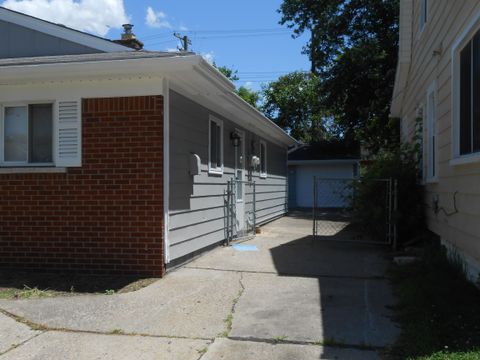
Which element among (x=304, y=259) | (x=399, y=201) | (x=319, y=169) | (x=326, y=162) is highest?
(x=326, y=162)

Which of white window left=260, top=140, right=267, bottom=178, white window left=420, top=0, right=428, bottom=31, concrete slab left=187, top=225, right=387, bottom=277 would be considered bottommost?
concrete slab left=187, top=225, right=387, bottom=277

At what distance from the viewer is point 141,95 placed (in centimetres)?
718

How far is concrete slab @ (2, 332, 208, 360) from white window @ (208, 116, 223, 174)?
505cm

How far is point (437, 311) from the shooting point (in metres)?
4.97

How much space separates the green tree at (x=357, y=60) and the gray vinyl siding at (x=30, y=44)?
15827mm

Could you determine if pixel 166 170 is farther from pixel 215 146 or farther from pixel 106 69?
pixel 215 146

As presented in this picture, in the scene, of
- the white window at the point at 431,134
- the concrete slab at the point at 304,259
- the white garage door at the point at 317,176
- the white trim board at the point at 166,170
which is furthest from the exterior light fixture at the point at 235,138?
the white garage door at the point at 317,176

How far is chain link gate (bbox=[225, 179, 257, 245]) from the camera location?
10.8 metres

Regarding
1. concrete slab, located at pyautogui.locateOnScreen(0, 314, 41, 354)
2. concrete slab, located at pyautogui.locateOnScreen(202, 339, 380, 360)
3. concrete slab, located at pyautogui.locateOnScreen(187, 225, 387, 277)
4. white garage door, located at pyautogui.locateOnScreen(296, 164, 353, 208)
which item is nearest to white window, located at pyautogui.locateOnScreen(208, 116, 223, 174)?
concrete slab, located at pyautogui.locateOnScreen(187, 225, 387, 277)

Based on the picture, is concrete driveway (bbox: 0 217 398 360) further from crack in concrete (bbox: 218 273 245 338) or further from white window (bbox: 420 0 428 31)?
white window (bbox: 420 0 428 31)

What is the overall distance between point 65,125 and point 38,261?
6.84ft

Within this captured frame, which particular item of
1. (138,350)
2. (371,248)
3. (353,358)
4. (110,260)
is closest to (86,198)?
(110,260)

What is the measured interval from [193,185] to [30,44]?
12.4 feet

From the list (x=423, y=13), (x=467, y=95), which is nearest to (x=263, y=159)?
(x=423, y=13)
